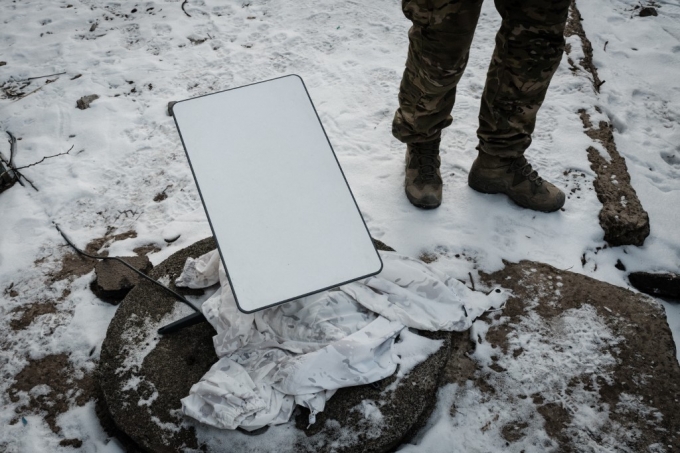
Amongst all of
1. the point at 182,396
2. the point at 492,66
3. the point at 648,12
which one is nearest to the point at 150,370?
the point at 182,396

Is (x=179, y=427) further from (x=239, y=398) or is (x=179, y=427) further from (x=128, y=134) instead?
(x=128, y=134)

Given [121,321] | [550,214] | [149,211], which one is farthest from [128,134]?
[550,214]

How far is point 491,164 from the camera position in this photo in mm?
2633

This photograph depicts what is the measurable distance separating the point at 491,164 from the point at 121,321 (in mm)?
1899

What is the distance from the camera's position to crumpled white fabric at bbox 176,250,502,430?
5.76 ft

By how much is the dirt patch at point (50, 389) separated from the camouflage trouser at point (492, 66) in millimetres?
1860

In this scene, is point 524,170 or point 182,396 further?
point 524,170

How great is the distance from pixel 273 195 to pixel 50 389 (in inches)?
49.6

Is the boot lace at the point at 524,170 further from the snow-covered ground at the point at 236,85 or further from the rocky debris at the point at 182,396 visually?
the rocky debris at the point at 182,396

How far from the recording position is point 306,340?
6.10ft

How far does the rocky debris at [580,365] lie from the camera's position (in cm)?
189

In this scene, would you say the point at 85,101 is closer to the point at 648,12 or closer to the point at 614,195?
the point at 614,195

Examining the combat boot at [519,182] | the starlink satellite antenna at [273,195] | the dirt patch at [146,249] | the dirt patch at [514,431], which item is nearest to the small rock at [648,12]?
the combat boot at [519,182]

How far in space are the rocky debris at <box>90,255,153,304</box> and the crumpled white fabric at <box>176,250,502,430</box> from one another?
33cm
